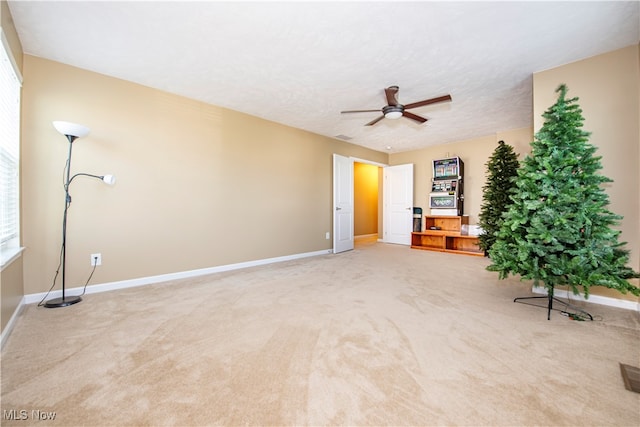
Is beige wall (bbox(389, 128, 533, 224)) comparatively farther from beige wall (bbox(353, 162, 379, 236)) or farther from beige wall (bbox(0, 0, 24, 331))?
beige wall (bbox(0, 0, 24, 331))

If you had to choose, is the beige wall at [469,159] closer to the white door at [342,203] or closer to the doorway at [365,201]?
the doorway at [365,201]

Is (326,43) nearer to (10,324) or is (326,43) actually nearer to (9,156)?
(9,156)

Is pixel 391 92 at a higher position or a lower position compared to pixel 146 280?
higher

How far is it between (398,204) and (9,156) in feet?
21.7

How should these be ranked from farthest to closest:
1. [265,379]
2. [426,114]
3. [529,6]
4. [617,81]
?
[426,114] → [617,81] → [529,6] → [265,379]

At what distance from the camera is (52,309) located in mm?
2461

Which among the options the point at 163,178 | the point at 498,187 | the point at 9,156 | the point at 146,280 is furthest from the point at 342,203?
the point at 9,156

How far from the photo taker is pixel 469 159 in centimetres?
578

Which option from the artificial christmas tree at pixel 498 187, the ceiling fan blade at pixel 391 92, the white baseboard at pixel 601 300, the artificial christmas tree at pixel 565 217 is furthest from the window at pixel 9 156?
the artificial christmas tree at pixel 498 187

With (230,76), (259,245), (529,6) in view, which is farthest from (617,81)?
(259,245)

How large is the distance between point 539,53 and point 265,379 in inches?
146

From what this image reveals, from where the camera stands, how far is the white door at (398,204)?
6641mm

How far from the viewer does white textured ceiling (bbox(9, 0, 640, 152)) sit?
6.61 feet

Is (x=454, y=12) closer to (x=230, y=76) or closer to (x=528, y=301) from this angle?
(x=230, y=76)
